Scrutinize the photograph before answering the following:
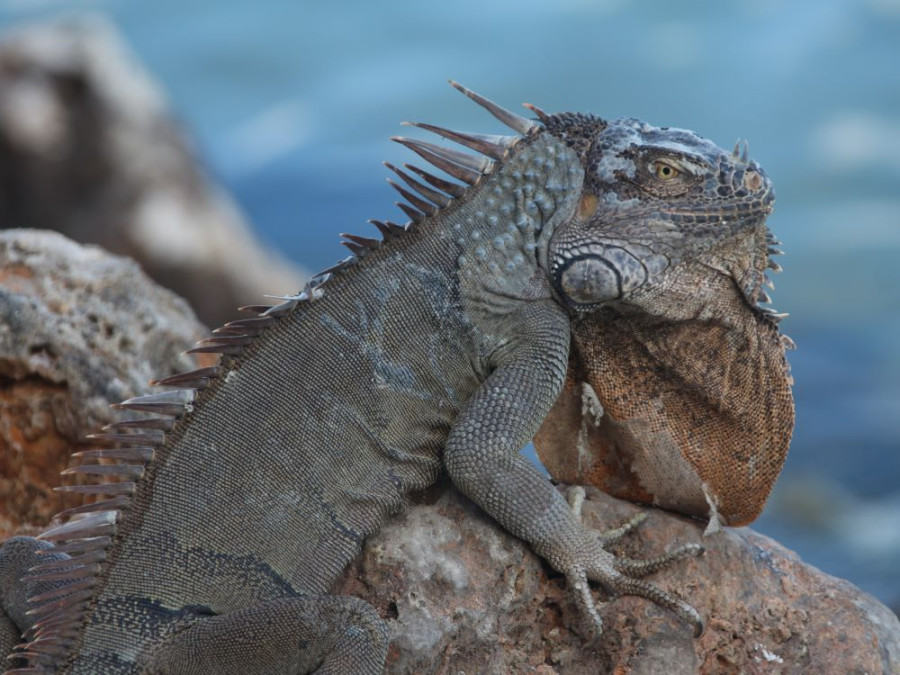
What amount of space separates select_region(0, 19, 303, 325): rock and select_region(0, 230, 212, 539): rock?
5634 millimetres

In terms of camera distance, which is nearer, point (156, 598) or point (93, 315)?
point (156, 598)

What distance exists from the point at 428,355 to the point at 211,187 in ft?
27.4

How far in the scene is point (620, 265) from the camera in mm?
3783

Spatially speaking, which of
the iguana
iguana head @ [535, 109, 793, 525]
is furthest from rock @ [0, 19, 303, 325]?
iguana head @ [535, 109, 793, 525]

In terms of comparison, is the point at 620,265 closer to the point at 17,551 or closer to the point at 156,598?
the point at 156,598

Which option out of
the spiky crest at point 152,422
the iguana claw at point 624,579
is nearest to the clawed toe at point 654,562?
the iguana claw at point 624,579

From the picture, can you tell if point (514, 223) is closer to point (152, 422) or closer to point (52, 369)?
point (152, 422)

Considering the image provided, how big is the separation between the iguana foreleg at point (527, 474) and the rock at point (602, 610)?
119mm

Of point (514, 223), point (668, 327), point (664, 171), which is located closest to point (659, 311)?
point (668, 327)

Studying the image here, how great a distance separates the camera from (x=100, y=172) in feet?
36.5

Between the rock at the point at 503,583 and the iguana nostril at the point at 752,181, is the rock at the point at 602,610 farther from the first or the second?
the iguana nostril at the point at 752,181

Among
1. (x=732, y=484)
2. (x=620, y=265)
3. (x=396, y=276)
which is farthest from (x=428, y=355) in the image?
(x=732, y=484)

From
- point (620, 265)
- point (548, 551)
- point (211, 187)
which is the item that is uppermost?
point (211, 187)

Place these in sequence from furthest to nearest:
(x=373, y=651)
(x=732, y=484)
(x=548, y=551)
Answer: (x=732, y=484)
(x=548, y=551)
(x=373, y=651)
